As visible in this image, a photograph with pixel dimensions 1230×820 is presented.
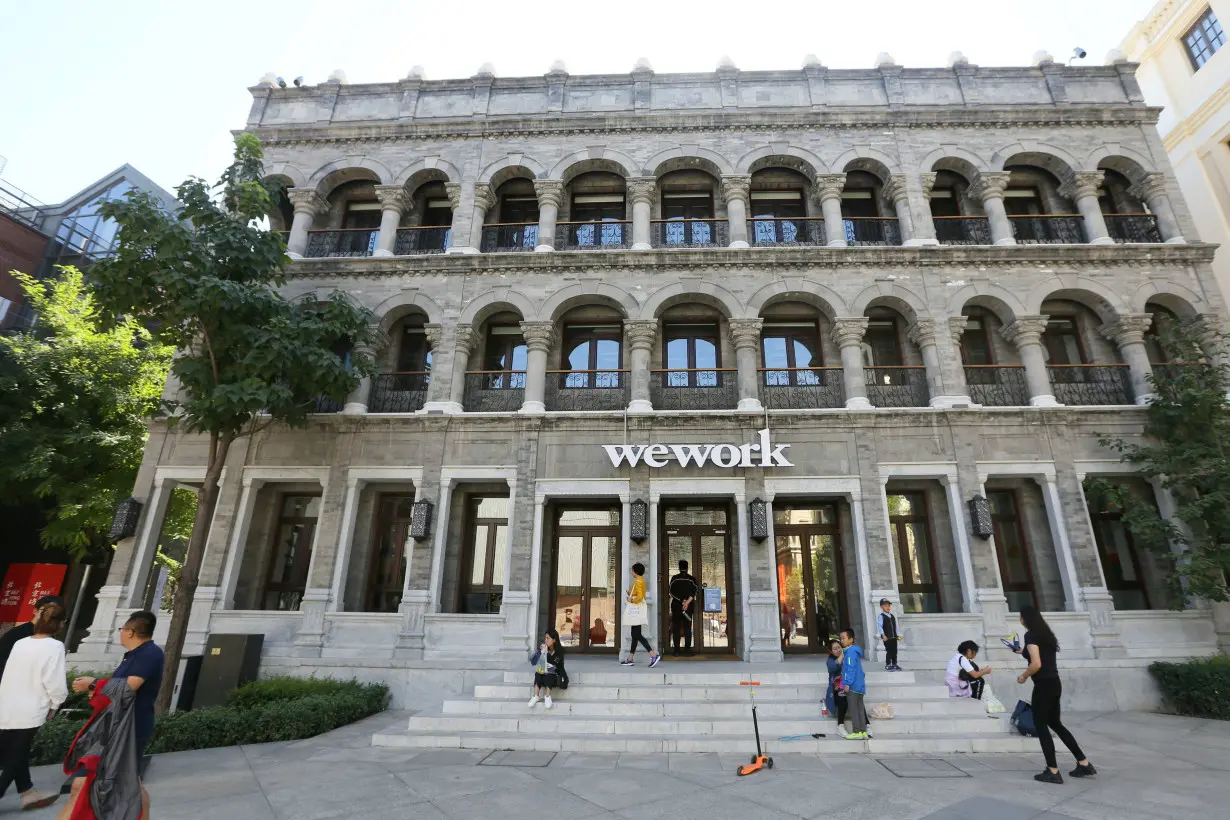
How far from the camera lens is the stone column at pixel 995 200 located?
1633 centimetres

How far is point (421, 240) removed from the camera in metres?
18.3

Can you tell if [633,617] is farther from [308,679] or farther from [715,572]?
[308,679]

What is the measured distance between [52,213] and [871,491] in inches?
1535

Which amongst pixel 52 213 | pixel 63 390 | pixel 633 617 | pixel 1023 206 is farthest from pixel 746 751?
pixel 52 213

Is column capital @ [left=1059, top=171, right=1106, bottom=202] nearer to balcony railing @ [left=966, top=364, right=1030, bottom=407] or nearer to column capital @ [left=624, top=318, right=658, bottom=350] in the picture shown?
balcony railing @ [left=966, top=364, right=1030, bottom=407]

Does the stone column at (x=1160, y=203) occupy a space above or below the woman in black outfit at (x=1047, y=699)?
above

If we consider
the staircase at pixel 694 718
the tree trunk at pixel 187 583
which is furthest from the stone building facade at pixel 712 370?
the tree trunk at pixel 187 583

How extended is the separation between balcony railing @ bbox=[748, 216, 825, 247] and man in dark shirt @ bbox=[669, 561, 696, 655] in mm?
9850

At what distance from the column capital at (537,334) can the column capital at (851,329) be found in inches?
311

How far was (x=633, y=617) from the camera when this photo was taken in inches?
500

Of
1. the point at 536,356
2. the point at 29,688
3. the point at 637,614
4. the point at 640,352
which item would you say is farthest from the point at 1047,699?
the point at 536,356

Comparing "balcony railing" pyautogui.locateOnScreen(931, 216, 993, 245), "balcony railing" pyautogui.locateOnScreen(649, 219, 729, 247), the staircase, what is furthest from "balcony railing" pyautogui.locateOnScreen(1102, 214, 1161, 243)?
the staircase

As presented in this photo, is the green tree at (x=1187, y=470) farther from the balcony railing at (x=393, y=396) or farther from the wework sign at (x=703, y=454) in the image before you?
the balcony railing at (x=393, y=396)

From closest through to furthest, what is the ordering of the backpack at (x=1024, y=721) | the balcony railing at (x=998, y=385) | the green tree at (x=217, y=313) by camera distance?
1. the backpack at (x=1024, y=721)
2. the green tree at (x=217, y=313)
3. the balcony railing at (x=998, y=385)
